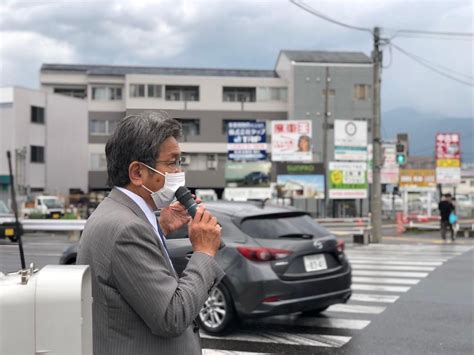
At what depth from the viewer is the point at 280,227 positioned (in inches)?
280

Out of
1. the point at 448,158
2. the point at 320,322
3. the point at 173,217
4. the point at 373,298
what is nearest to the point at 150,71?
the point at 448,158

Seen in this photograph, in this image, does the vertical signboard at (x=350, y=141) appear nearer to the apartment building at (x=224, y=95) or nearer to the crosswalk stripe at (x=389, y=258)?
the crosswalk stripe at (x=389, y=258)

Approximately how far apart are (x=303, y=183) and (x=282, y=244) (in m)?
24.2

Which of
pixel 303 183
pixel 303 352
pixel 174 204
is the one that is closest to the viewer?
pixel 174 204

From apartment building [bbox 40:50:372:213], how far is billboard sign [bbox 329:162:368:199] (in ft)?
92.0

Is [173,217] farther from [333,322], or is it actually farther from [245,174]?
[245,174]

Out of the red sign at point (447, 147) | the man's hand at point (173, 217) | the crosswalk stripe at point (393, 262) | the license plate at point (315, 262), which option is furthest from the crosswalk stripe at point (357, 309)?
the red sign at point (447, 147)

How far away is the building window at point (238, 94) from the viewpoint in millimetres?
59688

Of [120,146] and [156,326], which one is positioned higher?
[120,146]

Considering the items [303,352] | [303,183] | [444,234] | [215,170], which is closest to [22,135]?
[215,170]

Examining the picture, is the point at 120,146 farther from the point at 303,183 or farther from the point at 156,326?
the point at 303,183

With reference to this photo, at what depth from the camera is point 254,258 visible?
6.71 metres

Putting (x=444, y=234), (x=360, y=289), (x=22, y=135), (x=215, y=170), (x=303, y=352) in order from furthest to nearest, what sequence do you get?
1. (x=215, y=170)
2. (x=22, y=135)
3. (x=444, y=234)
4. (x=360, y=289)
5. (x=303, y=352)

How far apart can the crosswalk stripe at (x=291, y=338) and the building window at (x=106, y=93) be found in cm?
5370
